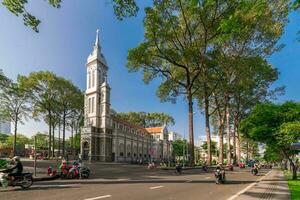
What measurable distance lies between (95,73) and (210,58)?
39976 millimetres

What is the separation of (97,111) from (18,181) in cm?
6333

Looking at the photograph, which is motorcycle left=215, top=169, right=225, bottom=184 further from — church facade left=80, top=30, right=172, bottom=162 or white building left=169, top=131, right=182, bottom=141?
white building left=169, top=131, right=182, bottom=141

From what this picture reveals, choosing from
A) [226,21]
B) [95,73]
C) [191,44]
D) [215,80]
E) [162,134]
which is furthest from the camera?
[162,134]

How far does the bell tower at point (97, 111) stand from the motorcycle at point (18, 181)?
59.8 m

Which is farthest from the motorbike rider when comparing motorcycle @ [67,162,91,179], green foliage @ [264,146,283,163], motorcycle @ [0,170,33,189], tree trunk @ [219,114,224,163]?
tree trunk @ [219,114,224,163]

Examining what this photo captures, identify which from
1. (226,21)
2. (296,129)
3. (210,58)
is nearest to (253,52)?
(210,58)

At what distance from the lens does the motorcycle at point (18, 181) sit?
53.6 feet

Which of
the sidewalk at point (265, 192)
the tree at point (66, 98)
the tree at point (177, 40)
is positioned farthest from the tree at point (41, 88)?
the sidewalk at point (265, 192)

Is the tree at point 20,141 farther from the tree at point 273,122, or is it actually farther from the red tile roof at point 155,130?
the tree at point 273,122

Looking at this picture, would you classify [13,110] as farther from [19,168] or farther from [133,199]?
[133,199]

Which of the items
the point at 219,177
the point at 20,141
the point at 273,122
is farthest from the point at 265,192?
the point at 20,141

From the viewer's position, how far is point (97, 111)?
261ft

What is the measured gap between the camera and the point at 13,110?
202ft

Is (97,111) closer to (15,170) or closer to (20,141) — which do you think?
(20,141)
